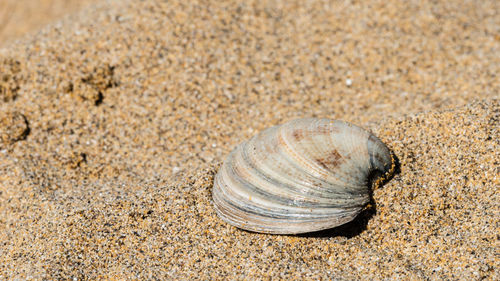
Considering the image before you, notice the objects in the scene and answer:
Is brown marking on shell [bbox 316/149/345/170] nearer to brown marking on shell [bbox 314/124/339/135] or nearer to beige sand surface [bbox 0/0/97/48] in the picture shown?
brown marking on shell [bbox 314/124/339/135]

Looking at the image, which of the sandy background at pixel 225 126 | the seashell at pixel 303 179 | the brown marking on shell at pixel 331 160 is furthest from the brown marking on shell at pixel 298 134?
the sandy background at pixel 225 126

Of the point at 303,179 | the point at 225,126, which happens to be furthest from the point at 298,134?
the point at 225,126

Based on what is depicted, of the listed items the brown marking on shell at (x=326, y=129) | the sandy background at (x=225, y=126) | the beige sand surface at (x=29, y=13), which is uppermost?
the beige sand surface at (x=29, y=13)

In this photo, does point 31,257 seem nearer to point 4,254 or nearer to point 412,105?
point 4,254

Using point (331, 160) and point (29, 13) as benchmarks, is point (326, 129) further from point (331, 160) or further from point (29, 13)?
point (29, 13)

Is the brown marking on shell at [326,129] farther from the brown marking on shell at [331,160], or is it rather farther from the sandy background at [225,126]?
the sandy background at [225,126]

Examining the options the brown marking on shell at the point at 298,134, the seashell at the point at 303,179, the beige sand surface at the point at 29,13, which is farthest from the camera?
the beige sand surface at the point at 29,13
